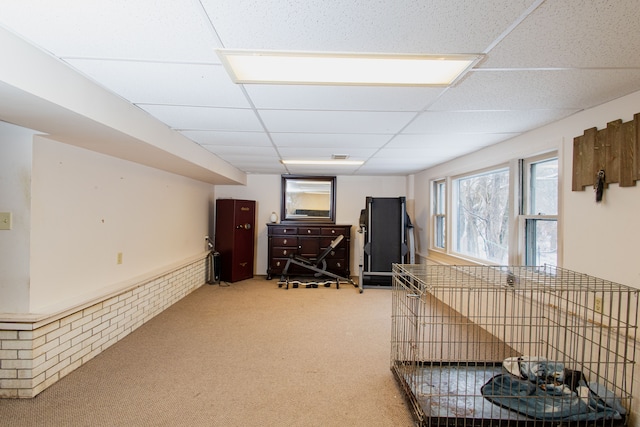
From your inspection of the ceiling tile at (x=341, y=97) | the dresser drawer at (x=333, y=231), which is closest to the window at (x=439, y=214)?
the dresser drawer at (x=333, y=231)

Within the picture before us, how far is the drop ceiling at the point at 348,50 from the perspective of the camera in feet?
3.86

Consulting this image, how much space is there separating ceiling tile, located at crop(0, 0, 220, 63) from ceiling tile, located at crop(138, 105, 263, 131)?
78cm

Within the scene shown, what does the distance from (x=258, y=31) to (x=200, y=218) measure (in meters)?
4.57

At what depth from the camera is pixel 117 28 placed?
→ 130 centimetres

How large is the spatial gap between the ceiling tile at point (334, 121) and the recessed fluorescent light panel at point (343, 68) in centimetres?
57

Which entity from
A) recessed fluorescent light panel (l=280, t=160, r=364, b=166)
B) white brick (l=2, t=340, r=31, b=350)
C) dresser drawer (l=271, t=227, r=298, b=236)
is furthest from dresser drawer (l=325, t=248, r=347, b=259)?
white brick (l=2, t=340, r=31, b=350)

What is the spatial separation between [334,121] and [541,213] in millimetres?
2033

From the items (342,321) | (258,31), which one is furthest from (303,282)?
(258,31)

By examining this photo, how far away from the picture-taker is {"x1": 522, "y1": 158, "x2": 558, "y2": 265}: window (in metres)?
2.76

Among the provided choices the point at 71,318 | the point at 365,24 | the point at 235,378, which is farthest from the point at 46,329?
the point at 365,24

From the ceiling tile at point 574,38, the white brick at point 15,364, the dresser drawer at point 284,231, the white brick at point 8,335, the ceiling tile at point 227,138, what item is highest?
the ceiling tile at point 574,38

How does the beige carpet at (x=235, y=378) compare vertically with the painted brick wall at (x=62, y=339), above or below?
below

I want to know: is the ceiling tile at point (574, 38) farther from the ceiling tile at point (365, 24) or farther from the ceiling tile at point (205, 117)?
the ceiling tile at point (205, 117)

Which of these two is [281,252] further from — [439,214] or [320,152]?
[439,214]
